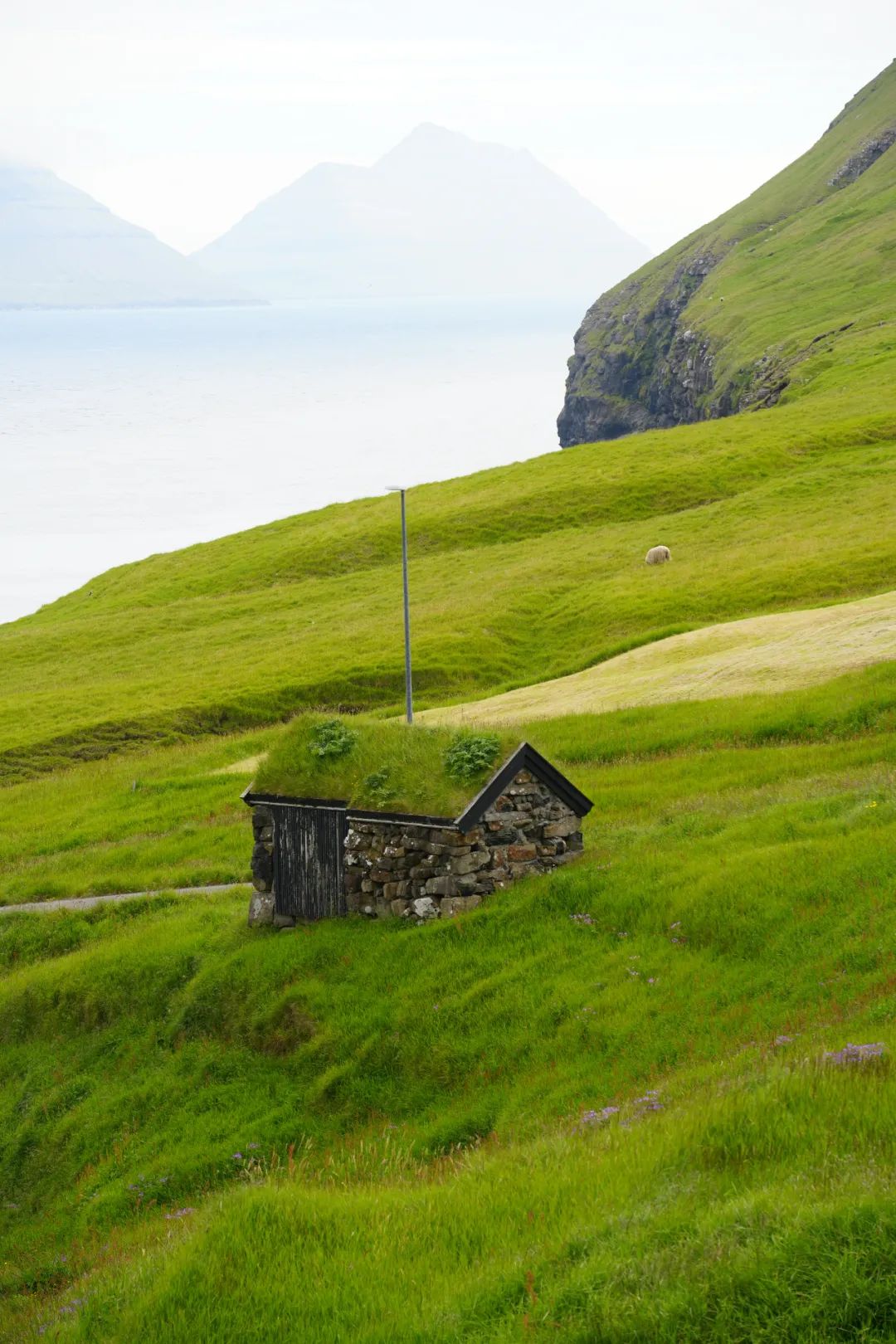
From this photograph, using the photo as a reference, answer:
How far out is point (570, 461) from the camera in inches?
4279

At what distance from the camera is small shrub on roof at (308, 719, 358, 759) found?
25.2 m

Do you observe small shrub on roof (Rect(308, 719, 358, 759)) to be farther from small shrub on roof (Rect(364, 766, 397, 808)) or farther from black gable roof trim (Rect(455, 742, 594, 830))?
black gable roof trim (Rect(455, 742, 594, 830))

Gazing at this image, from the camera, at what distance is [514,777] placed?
75.9 ft

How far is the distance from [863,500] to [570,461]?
34712mm

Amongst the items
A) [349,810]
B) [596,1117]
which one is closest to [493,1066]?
[596,1117]

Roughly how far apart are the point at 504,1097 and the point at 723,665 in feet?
104

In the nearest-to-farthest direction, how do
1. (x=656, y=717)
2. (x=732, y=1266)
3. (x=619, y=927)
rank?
(x=732, y=1266), (x=619, y=927), (x=656, y=717)

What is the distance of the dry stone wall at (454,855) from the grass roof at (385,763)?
1.49ft

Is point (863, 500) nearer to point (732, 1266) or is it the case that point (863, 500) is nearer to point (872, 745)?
point (872, 745)

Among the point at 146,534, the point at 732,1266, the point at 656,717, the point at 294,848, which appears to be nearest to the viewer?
the point at 732,1266

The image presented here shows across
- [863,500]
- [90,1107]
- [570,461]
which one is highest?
[570,461]

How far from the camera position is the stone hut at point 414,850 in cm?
2284

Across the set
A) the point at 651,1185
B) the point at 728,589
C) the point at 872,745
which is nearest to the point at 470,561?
the point at 728,589

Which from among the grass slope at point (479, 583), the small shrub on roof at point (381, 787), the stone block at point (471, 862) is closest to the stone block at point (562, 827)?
the stone block at point (471, 862)
